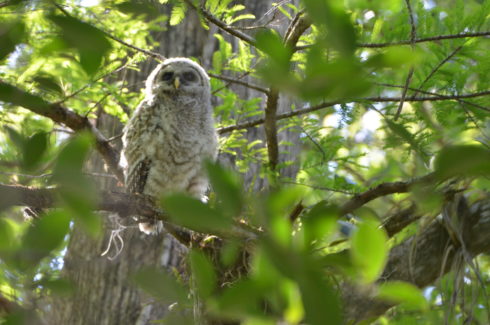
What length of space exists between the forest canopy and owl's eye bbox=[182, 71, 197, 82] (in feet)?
0.80

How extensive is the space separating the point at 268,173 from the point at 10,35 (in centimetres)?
211

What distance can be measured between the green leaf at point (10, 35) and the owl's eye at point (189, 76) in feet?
10.2

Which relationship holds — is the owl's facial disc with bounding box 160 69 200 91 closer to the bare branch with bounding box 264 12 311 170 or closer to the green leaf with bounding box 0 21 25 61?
the bare branch with bounding box 264 12 311 170

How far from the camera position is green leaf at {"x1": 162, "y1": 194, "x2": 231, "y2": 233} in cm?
46

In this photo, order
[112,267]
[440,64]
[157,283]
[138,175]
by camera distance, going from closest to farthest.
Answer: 1. [157,283]
2. [440,64]
3. [138,175]
4. [112,267]

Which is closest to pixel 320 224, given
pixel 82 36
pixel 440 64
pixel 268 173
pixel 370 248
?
pixel 370 248

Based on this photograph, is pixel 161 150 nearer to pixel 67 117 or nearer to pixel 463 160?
pixel 67 117

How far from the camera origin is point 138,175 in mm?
3242

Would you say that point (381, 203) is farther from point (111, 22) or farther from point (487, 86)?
point (111, 22)

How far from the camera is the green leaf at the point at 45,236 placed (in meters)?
0.51

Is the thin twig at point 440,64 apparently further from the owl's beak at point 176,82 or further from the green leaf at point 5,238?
the green leaf at point 5,238

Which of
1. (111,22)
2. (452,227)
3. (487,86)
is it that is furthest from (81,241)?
(487,86)

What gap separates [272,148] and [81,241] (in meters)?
1.66

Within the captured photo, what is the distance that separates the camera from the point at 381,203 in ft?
12.1
